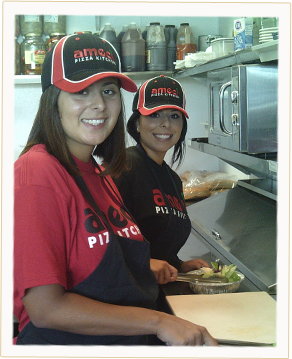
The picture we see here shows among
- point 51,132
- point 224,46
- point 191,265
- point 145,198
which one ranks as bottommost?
point 191,265

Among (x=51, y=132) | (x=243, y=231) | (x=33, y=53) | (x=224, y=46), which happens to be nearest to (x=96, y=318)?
(x=51, y=132)

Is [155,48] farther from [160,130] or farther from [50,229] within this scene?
[50,229]

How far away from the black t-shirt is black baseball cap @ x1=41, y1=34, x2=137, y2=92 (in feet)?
1.84

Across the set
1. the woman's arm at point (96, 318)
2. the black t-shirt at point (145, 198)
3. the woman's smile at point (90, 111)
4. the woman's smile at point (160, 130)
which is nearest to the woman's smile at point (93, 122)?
the woman's smile at point (90, 111)

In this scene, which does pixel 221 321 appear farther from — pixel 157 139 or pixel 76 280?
pixel 157 139

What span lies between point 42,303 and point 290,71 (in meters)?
0.56

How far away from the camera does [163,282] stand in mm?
1298

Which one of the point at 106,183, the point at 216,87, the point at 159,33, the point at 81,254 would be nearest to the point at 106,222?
the point at 81,254

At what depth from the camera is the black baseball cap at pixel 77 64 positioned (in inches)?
34.8

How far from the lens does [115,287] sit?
929mm

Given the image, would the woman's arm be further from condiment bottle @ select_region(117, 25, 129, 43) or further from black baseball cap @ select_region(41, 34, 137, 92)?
condiment bottle @ select_region(117, 25, 129, 43)

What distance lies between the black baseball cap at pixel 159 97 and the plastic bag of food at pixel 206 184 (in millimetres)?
1126

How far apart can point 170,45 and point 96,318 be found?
2.38m

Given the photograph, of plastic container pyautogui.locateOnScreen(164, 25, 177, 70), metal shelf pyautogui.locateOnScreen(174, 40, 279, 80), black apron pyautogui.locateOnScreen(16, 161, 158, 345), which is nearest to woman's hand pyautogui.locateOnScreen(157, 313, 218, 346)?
black apron pyautogui.locateOnScreen(16, 161, 158, 345)
